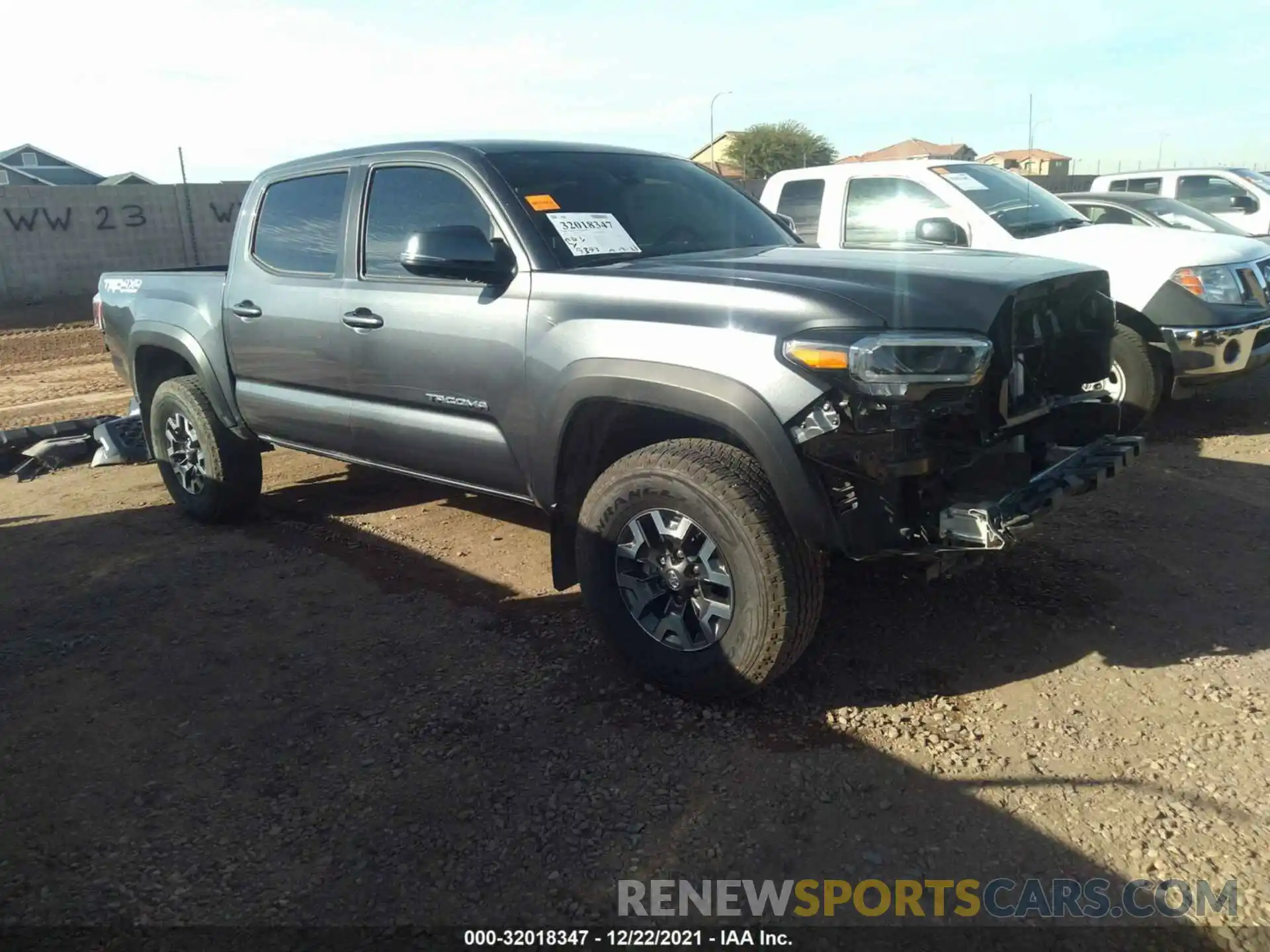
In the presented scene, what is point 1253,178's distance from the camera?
13.0 metres

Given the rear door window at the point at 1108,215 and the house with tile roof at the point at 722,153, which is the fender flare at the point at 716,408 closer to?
the rear door window at the point at 1108,215

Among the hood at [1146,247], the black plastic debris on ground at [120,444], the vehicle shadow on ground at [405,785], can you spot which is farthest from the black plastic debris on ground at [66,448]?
the hood at [1146,247]

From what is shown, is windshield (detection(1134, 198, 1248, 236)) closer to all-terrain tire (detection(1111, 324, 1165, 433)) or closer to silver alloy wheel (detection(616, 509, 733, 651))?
all-terrain tire (detection(1111, 324, 1165, 433))

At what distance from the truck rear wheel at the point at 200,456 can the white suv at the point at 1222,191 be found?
11164mm

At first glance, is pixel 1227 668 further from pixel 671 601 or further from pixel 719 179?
pixel 719 179

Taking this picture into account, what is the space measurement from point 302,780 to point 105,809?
1.89ft

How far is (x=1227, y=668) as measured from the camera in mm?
3518

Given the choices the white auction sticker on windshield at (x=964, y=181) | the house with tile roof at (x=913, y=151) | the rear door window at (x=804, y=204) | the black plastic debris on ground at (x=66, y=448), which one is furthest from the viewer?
the house with tile roof at (x=913, y=151)

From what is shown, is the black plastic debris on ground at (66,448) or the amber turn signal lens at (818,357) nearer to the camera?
the amber turn signal lens at (818,357)

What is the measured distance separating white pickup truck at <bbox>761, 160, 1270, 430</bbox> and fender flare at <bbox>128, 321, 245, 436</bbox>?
3.41m

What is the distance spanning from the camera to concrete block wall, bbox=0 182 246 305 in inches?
711

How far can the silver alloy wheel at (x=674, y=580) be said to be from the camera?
3270 mm

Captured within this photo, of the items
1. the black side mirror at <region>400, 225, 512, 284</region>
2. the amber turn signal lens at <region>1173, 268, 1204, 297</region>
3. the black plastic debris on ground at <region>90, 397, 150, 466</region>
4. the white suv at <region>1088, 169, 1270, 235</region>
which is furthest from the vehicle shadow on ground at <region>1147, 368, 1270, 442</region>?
the black plastic debris on ground at <region>90, 397, 150, 466</region>

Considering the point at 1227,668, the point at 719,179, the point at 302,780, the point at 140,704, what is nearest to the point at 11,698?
the point at 140,704
